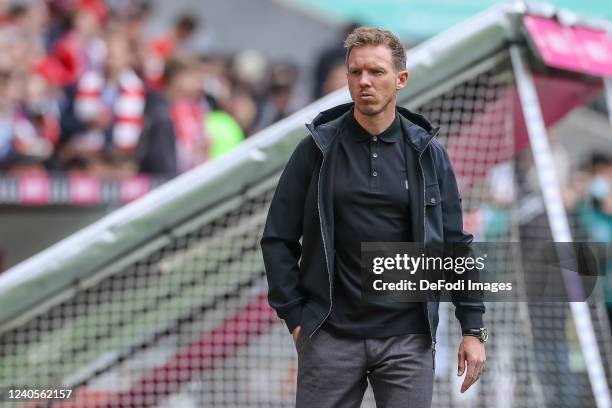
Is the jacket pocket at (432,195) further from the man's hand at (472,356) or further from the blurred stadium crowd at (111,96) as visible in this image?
the blurred stadium crowd at (111,96)

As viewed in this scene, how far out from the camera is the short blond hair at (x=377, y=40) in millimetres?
4129

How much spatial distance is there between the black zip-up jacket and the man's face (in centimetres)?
17

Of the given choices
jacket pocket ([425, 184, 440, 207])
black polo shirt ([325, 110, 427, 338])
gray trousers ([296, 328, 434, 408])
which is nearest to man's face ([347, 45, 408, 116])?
black polo shirt ([325, 110, 427, 338])

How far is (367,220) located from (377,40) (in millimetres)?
608

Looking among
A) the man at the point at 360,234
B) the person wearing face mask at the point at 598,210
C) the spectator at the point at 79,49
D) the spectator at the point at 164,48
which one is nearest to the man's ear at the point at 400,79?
the man at the point at 360,234

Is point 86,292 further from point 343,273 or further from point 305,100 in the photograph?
point 305,100

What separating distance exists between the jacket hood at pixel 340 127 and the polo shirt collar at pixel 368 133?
30 mm

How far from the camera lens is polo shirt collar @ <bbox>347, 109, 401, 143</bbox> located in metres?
4.23

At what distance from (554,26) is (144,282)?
2.56m

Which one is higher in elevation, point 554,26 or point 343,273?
point 554,26

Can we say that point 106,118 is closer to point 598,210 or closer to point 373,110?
point 598,210

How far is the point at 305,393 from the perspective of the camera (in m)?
4.26

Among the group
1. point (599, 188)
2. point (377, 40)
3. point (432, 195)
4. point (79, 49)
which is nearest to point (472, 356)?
point (432, 195)

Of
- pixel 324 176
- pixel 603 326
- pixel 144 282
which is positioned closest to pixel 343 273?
pixel 324 176
